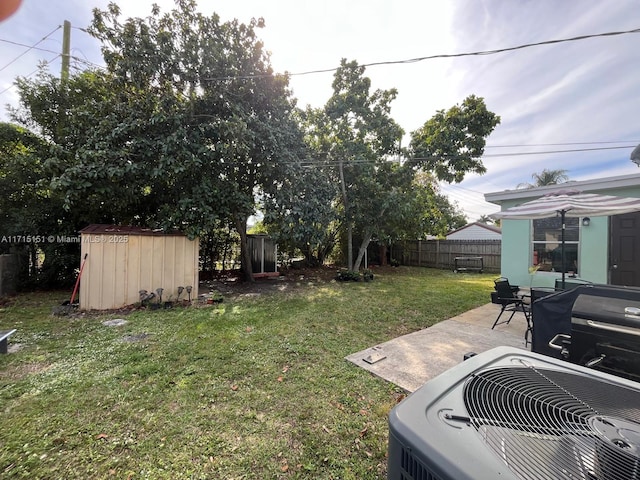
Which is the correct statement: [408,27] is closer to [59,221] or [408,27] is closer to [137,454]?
[137,454]

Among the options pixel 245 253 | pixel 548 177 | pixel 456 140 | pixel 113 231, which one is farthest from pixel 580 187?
pixel 548 177

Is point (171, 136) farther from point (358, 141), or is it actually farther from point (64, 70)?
point (358, 141)

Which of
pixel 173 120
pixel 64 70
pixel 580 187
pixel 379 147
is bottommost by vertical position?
pixel 580 187

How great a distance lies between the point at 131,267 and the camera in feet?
17.8

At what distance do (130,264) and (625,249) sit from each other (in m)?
9.94

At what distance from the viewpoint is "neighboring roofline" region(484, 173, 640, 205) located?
17.2 feet

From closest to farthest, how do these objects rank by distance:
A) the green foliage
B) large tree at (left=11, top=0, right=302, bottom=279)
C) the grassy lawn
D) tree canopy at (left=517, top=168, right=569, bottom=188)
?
the grassy lawn
large tree at (left=11, top=0, right=302, bottom=279)
the green foliage
tree canopy at (left=517, top=168, right=569, bottom=188)

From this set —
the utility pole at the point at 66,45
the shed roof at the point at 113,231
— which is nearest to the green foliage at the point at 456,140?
the shed roof at the point at 113,231

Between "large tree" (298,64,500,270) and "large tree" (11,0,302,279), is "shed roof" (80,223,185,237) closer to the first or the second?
"large tree" (11,0,302,279)

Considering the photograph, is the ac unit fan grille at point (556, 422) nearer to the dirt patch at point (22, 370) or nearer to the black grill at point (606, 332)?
the black grill at point (606, 332)

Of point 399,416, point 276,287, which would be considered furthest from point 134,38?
point 399,416

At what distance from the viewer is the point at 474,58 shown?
14.3ft

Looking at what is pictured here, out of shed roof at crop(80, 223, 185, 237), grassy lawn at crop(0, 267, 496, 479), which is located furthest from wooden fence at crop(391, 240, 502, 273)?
shed roof at crop(80, 223, 185, 237)

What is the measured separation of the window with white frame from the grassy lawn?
411 centimetres
